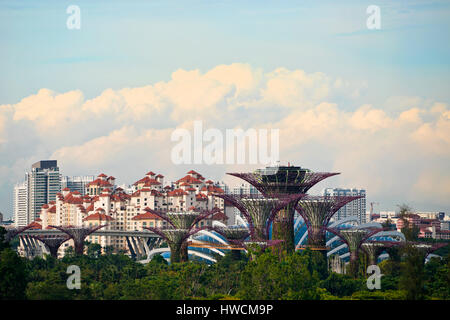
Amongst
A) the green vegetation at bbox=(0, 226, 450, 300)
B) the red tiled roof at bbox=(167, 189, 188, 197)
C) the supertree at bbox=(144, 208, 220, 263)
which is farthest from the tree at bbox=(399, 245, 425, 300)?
the red tiled roof at bbox=(167, 189, 188, 197)

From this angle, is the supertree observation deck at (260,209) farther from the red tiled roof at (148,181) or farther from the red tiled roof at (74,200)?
the red tiled roof at (74,200)

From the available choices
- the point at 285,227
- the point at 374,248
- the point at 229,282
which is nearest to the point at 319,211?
the point at 285,227

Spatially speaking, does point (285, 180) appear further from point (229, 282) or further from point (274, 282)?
point (274, 282)

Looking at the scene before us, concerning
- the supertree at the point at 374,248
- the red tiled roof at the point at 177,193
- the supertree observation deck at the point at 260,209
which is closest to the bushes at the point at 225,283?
the supertree observation deck at the point at 260,209

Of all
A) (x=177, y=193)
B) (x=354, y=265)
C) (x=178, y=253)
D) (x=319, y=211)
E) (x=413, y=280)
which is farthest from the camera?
(x=177, y=193)

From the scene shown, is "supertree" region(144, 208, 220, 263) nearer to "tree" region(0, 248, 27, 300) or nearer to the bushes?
the bushes
